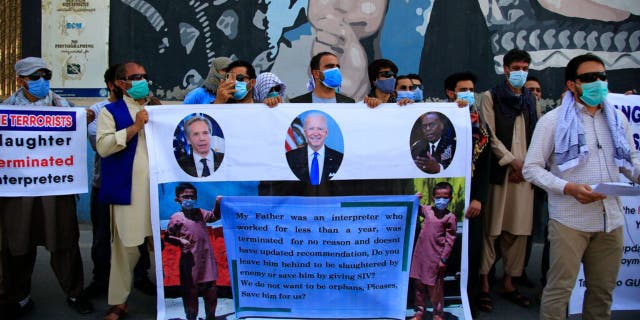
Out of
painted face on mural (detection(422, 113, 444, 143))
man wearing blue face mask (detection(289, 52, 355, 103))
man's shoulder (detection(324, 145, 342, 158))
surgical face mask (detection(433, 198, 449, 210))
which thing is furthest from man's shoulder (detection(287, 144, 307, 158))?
surgical face mask (detection(433, 198, 449, 210))

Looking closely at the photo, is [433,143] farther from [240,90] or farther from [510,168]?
[240,90]

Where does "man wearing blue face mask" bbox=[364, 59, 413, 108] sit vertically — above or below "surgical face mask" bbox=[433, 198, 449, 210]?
above

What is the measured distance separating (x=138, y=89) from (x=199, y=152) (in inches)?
26.0

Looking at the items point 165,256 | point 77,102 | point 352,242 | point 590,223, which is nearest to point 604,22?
point 590,223

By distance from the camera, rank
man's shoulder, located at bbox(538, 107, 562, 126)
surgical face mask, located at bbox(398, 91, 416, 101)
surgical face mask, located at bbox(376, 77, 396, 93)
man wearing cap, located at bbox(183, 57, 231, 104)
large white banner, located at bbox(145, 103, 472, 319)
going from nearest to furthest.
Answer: man's shoulder, located at bbox(538, 107, 562, 126) → large white banner, located at bbox(145, 103, 472, 319) → surgical face mask, located at bbox(376, 77, 396, 93) → surgical face mask, located at bbox(398, 91, 416, 101) → man wearing cap, located at bbox(183, 57, 231, 104)

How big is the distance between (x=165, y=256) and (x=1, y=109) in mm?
1642

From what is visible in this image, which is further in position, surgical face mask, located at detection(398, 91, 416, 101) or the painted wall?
the painted wall

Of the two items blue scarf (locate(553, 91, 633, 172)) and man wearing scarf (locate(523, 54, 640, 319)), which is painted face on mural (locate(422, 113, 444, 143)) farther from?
blue scarf (locate(553, 91, 633, 172))

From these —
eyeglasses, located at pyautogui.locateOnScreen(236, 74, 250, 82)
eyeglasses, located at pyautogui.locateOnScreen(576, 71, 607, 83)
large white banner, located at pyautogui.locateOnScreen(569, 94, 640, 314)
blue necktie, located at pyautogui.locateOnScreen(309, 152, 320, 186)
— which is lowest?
large white banner, located at pyautogui.locateOnScreen(569, 94, 640, 314)

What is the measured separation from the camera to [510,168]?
4.68 metres

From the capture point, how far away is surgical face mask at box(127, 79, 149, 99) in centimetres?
409

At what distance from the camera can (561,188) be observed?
132 inches

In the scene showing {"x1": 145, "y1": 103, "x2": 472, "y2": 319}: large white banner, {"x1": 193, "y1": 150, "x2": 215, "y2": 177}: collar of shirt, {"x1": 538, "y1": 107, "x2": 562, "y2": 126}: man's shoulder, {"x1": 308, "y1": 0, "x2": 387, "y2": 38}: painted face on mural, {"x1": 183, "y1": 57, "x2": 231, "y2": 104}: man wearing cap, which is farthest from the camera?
{"x1": 308, "y1": 0, "x2": 387, "y2": 38}: painted face on mural

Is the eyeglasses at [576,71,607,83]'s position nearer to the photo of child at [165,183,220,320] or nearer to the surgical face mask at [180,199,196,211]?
the photo of child at [165,183,220,320]
